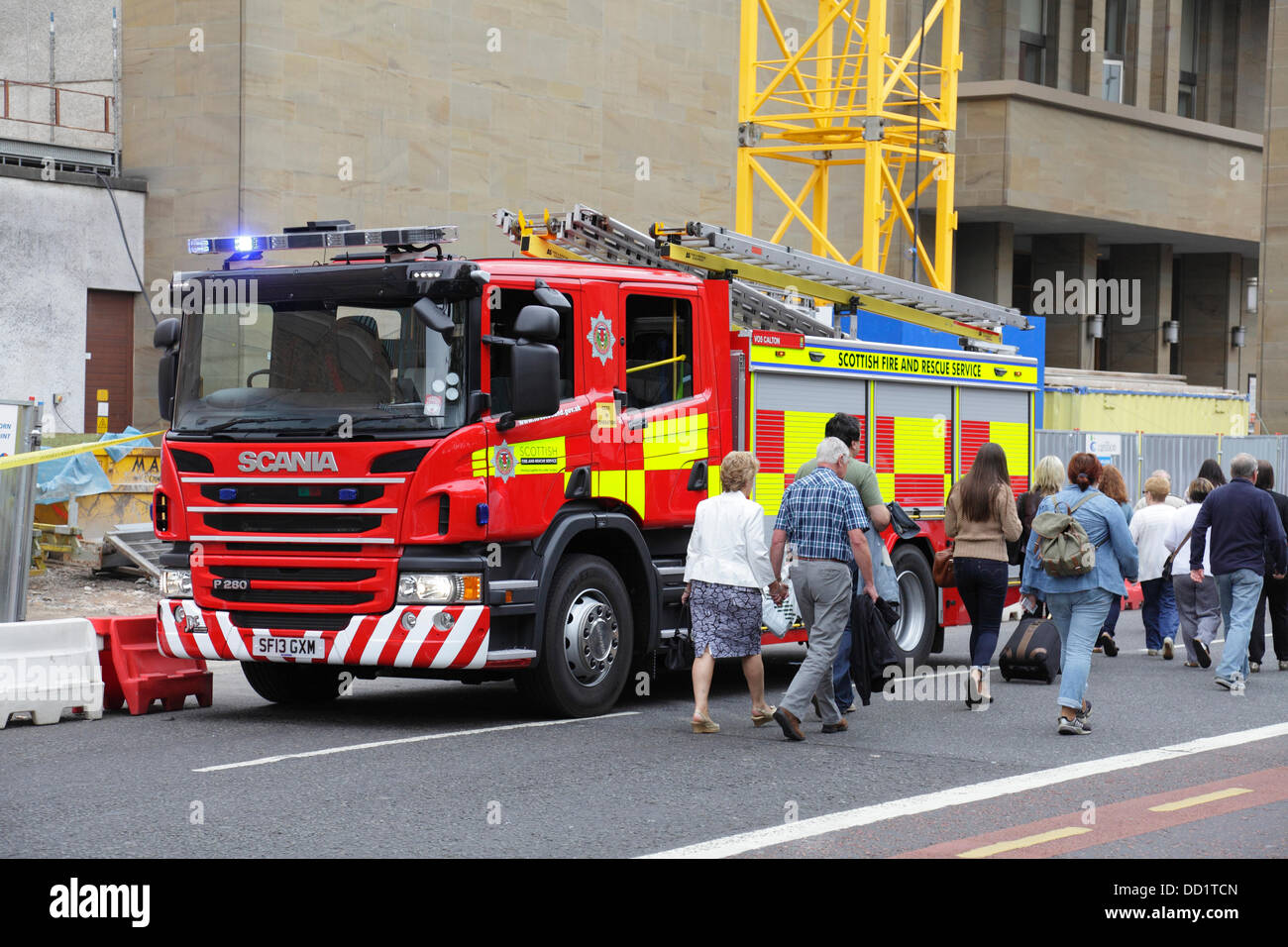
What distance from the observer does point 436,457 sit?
32.7ft

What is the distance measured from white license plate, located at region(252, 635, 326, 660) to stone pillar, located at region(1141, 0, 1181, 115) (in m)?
40.6

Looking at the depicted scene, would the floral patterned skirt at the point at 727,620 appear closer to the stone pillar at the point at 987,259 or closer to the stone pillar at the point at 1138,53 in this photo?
the stone pillar at the point at 987,259

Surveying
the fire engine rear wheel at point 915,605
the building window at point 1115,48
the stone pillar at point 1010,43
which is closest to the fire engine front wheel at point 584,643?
the fire engine rear wheel at point 915,605

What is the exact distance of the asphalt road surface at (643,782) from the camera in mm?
7293

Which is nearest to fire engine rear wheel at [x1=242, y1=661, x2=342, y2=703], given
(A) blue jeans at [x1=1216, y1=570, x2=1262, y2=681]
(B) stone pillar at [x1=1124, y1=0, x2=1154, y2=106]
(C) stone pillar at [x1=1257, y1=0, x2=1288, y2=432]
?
(A) blue jeans at [x1=1216, y1=570, x2=1262, y2=681]

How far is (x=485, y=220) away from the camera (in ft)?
96.9

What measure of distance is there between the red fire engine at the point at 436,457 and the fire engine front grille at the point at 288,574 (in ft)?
0.05

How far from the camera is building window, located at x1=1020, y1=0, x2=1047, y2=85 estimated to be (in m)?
44.2

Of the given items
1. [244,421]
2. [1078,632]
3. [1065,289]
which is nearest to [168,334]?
[244,421]

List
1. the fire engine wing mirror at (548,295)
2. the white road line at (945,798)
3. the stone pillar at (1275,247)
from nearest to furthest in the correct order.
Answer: the white road line at (945,798), the fire engine wing mirror at (548,295), the stone pillar at (1275,247)

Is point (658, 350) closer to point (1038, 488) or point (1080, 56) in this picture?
point (1038, 488)

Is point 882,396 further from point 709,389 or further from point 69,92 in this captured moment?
point 69,92

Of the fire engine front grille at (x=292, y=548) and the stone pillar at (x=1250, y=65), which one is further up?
the stone pillar at (x=1250, y=65)
